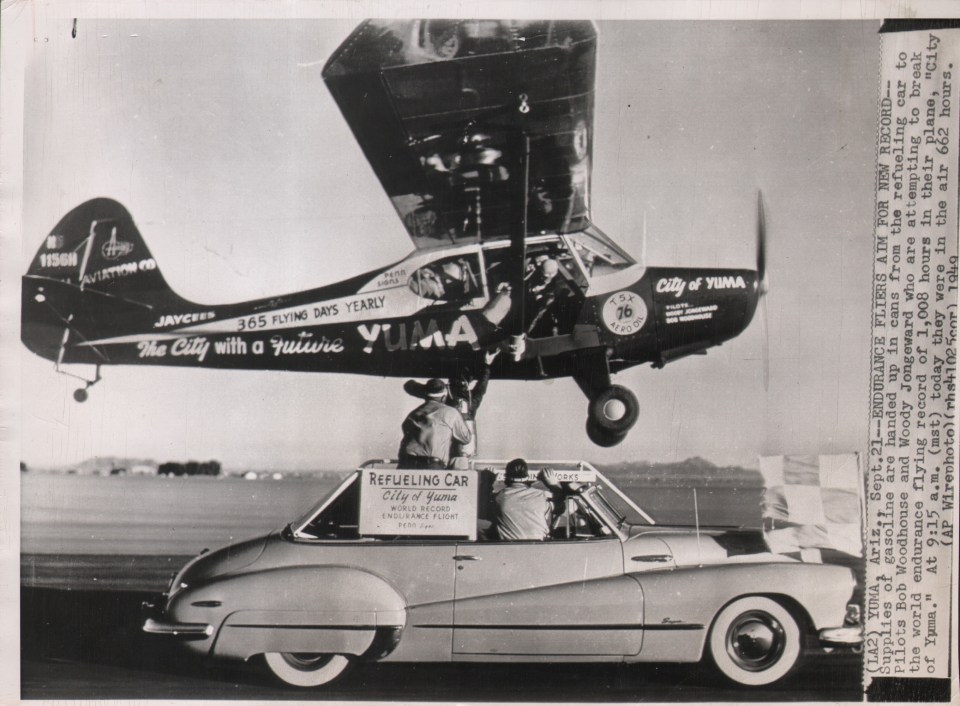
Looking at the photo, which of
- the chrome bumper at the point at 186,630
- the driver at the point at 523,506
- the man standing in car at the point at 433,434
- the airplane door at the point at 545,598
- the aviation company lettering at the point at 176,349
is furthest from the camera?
the aviation company lettering at the point at 176,349

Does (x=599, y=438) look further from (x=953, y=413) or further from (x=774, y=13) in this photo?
(x=774, y=13)

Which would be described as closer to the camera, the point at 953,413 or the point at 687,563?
the point at 687,563

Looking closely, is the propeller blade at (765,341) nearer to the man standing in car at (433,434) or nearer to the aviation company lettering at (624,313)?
the aviation company lettering at (624,313)

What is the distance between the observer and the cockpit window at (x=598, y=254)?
16.0ft

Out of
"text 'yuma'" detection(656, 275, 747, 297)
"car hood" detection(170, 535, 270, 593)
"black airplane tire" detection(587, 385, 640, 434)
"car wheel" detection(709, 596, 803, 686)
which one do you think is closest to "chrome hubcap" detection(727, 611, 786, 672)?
"car wheel" detection(709, 596, 803, 686)

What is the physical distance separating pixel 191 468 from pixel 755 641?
3.20 meters

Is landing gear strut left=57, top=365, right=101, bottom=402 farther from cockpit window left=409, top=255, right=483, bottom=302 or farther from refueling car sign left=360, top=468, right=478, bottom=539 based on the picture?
cockpit window left=409, top=255, right=483, bottom=302

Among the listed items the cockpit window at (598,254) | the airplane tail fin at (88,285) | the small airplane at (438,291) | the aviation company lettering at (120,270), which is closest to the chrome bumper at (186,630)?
the small airplane at (438,291)

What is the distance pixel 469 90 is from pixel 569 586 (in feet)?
8.98

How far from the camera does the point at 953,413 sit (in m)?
4.73

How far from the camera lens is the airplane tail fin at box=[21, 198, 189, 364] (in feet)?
15.7

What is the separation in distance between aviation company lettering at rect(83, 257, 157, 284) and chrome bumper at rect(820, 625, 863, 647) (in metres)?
4.11

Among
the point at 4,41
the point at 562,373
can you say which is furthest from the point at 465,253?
the point at 4,41

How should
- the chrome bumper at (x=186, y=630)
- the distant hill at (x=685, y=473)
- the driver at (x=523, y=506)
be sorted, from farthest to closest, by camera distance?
the distant hill at (x=685, y=473) < the driver at (x=523, y=506) < the chrome bumper at (x=186, y=630)
